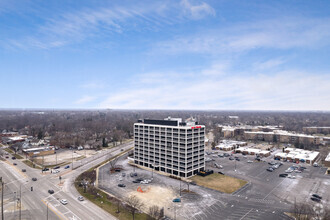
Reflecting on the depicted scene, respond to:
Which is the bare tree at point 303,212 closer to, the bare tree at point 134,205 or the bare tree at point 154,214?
the bare tree at point 154,214

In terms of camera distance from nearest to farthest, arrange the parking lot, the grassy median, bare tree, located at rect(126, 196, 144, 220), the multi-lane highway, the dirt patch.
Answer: the multi-lane highway < bare tree, located at rect(126, 196, 144, 220) < the parking lot < the dirt patch < the grassy median

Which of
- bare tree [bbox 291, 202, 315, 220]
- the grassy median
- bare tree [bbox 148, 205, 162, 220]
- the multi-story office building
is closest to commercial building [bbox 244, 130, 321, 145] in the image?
the grassy median

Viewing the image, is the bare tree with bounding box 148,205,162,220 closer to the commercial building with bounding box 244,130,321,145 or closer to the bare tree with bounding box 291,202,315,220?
the bare tree with bounding box 291,202,315,220

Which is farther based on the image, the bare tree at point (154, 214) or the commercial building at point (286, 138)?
the commercial building at point (286, 138)

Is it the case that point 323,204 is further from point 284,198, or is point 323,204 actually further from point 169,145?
point 169,145

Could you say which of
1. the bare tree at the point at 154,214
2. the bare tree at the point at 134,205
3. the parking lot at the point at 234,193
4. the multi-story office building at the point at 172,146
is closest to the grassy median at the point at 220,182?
the parking lot at the point at 234,193
